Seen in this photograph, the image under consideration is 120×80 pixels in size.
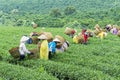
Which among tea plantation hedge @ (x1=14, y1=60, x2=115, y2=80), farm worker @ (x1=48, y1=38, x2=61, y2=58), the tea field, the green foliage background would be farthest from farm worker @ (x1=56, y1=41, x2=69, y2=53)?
the green foliage background

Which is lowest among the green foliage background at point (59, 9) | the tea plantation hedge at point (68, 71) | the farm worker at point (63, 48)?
the tea plantation hedge at point (68, 71)

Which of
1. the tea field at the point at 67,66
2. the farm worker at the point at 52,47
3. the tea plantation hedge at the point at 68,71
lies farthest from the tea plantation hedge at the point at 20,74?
the farm worker at the point at 52,47

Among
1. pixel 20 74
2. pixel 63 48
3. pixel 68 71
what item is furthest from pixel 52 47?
pixel 20 74

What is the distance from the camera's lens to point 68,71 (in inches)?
446

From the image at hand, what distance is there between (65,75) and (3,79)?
7.15 feet

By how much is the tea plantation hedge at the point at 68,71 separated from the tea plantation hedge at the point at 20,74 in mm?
593

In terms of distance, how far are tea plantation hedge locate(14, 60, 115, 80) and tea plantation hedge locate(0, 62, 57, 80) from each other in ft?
1.95

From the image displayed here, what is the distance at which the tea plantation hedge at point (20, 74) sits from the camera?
10422 millimetres

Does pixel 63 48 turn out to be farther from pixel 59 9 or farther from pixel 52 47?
pixel 59 9

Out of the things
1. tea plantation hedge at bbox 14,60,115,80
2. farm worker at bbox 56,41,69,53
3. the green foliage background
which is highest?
the green foliage background

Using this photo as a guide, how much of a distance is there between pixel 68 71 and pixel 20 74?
5.50 ft

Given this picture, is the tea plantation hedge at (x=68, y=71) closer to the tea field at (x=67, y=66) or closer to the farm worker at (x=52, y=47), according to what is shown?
the tea field at (x=67, y=66)

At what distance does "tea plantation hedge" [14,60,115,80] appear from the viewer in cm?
1089

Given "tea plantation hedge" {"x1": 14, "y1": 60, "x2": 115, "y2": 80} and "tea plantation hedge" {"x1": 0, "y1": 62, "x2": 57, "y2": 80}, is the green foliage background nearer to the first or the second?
"tea plantation hedge" {"x1": 14, "y1": 60, "x2": 115, "y2": 80}
